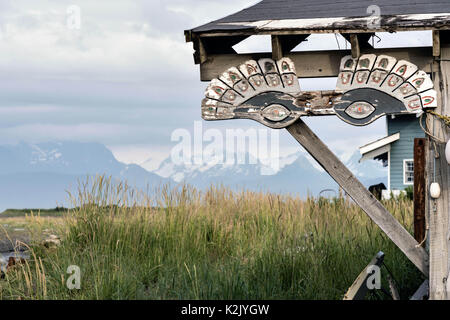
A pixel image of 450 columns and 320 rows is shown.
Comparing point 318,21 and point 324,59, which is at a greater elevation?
point 318,21

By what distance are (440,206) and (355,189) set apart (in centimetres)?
73

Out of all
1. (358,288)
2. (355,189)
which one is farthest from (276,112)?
(358,288)

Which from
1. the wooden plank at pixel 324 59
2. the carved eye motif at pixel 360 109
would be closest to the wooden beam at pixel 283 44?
the wooden plank at pixel 324 59

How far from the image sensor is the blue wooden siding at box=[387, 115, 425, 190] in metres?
19.4

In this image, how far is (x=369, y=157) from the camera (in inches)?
797

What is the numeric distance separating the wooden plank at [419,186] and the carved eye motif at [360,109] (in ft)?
3.20


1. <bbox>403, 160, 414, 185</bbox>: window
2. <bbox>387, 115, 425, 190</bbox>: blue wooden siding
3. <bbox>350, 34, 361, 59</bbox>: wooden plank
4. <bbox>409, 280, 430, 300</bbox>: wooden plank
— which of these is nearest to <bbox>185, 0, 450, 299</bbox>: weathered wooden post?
<bbox>350, 34, 361, 59</bbox>: wooden plank

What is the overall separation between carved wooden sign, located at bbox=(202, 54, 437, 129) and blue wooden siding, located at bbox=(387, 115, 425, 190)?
15.1m

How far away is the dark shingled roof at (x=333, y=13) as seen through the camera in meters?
4.71

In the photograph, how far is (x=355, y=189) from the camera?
200 inches

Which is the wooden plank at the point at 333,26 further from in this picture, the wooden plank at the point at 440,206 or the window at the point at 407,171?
the window at the point at 407,171

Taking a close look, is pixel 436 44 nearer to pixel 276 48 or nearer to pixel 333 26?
pixel 333 26

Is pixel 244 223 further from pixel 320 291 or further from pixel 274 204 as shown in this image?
pixel 320 291

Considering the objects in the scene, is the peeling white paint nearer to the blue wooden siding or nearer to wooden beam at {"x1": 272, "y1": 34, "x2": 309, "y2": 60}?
wooden beam at {"x1": 272, "y1": 34, "x2": 309, "y2": 60}
